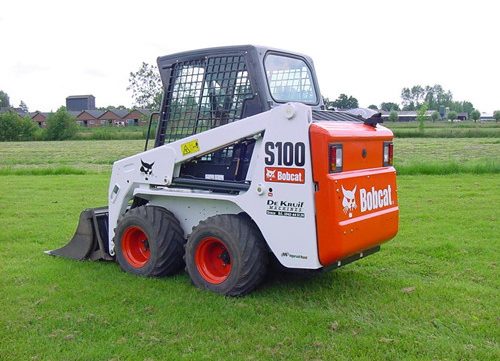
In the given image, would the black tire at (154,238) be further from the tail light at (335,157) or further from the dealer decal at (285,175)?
the tail light at (335,157)

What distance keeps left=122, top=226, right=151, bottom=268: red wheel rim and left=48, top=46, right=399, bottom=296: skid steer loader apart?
1cm

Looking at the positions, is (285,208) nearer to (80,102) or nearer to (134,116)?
(134,116)

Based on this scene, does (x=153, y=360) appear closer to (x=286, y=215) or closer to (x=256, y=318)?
(x=256, y=318)

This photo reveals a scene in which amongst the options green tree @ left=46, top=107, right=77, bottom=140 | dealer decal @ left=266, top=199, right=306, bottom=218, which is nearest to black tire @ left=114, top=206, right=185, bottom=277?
dealer decal @ left=266, top=199, right=306, bottom=218

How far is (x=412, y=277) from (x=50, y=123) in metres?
64.0

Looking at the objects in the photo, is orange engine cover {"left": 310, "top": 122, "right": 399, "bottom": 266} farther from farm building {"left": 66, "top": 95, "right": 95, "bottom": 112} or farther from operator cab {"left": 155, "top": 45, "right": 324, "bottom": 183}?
farm building {"left": 66, "top": 95, "right": 95, "bottom": 112}

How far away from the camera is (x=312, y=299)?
559 cm

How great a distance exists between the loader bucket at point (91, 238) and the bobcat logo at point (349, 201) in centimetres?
314

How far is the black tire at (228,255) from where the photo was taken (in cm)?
543

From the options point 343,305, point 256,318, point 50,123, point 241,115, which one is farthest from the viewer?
point 50,123

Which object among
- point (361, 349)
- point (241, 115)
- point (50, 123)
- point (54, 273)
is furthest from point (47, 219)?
point (50, 123)

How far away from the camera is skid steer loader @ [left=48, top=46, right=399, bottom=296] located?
5.12 m

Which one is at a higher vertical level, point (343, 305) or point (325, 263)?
point (325, 263)

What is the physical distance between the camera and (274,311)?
206 inches
